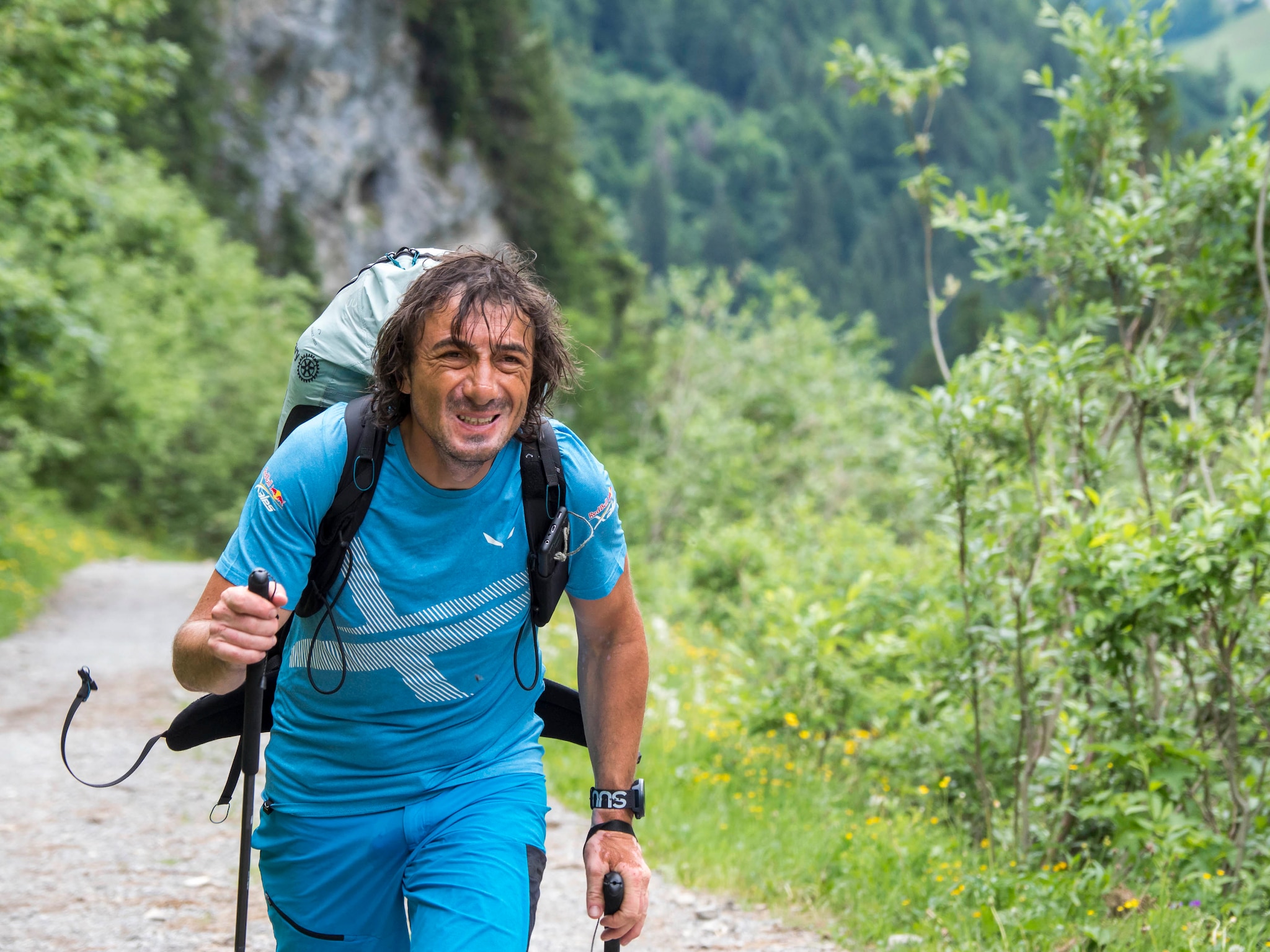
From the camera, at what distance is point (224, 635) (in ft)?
7.58

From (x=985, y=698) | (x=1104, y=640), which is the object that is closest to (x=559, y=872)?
(x=985, y=698)

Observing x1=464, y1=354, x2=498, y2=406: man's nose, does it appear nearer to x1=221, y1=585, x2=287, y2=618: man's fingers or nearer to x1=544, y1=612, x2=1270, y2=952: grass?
x1=221, y1=585, x2=287, y2=618: man's fingers

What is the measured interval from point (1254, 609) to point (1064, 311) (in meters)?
1.55

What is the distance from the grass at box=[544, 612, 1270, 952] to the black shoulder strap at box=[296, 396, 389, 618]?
271 cm

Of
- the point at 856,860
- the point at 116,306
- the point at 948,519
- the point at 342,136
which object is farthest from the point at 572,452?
the point at 342,136

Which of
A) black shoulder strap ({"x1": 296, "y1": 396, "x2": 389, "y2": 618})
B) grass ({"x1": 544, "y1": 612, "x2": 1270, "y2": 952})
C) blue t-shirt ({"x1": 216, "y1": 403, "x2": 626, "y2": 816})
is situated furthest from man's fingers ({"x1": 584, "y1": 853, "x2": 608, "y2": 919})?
grass ({"x1": 544, "y1": 612, "x2": 1270, "y2": 952})

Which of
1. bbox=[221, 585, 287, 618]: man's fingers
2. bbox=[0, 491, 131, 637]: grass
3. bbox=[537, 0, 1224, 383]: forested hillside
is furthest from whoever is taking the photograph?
bbox=[537, 0, 1224, 383]: forested hillside

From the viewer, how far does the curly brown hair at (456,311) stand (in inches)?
105

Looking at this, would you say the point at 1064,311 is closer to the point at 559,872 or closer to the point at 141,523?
the point at 559,872

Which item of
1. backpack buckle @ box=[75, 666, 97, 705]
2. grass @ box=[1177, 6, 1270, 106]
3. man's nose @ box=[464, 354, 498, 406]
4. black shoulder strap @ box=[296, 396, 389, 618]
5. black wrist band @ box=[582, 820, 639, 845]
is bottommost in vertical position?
black wrist band @ box=[582, 820, 639, 845]

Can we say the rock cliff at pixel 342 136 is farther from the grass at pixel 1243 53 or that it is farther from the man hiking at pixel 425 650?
the grass at pixel 1243 53

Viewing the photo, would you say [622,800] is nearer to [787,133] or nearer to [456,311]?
[456,311]

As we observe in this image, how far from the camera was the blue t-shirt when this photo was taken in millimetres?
2518

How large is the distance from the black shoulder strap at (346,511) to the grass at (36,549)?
10727 millimetres
